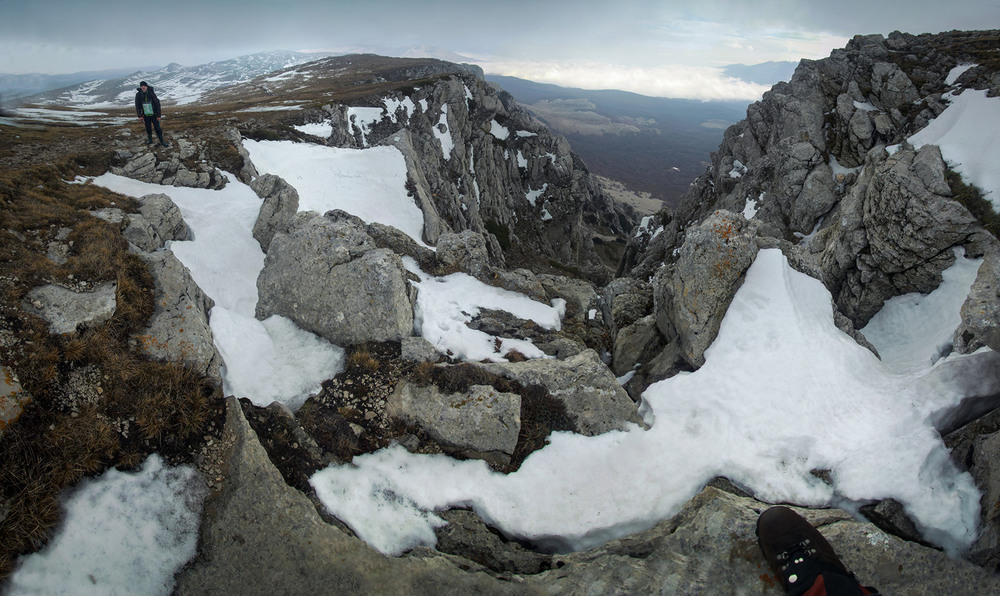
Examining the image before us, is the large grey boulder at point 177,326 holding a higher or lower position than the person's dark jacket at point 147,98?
lower

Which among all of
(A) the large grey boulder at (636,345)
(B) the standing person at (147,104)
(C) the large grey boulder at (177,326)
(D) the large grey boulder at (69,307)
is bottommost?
(A) the large grey boulder at (636,345)

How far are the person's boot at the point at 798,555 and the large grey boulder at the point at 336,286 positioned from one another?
11.1 metres

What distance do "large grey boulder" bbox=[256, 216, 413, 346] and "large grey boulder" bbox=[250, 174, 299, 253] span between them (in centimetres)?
596

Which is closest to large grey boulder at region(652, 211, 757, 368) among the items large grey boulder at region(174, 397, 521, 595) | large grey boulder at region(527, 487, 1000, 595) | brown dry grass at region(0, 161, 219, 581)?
large grey boulder at region(527, 487, 1000, 595)

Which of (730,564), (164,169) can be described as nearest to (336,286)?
(730,564)

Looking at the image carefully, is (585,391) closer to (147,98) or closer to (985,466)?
(985,466)

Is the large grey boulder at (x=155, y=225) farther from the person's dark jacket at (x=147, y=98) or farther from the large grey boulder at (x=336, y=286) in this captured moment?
the person's dark jacket at (x=147, y=98)

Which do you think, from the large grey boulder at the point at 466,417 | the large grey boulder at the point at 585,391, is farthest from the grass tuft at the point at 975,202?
the large grey boulder at the point at 466,417

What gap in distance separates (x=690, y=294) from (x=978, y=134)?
1325 inches

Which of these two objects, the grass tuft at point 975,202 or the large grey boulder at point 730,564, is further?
the grass tuft at point 975,202

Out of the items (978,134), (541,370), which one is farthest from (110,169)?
(978,134)

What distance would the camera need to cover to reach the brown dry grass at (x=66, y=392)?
668 cm

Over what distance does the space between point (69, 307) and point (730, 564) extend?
627 inches

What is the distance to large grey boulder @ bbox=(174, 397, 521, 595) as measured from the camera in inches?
278
